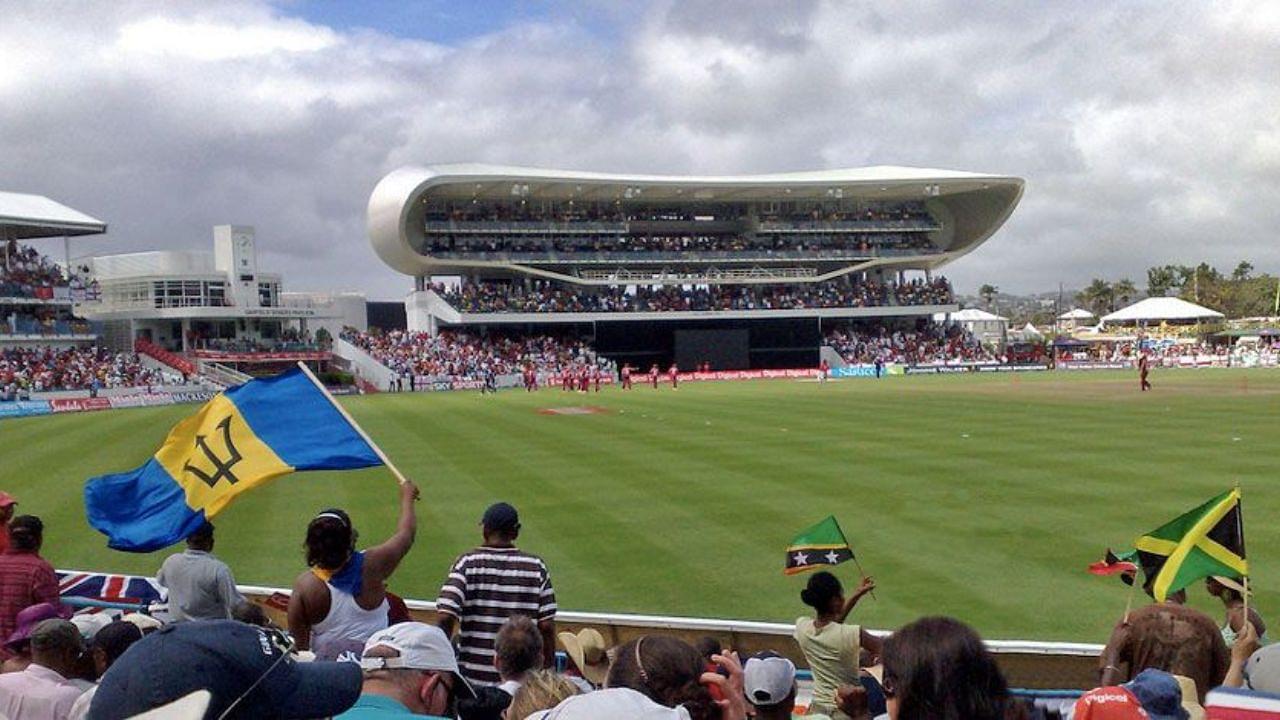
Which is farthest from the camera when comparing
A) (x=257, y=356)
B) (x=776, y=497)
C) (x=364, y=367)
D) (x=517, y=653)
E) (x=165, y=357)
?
(x=257, y=356)

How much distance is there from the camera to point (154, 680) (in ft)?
7.42

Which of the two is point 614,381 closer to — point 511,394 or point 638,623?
point 511,394

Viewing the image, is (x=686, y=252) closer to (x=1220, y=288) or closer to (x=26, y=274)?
(x=26, y=274)

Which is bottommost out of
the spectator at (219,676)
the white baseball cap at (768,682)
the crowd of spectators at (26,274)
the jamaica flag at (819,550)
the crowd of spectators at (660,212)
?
the jamaica flag at (819,550)

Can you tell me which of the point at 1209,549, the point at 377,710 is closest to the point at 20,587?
the point at 377,710

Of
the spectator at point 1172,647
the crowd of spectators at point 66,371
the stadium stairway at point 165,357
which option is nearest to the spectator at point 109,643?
the spectator at point 1172,647

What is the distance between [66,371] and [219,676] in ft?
192

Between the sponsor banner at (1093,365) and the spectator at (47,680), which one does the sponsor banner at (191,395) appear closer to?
the spectator at (47,680)

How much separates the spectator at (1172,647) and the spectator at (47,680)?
15.6 feet

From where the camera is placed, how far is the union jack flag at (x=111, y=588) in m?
9.71

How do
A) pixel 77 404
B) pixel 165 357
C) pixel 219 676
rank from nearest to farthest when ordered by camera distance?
pixel 219 676 → pixel 77 404 → pixel 165 357

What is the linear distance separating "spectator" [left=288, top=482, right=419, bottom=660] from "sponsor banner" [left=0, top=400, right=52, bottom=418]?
148ft

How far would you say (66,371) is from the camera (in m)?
53.6

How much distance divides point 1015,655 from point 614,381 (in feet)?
204
